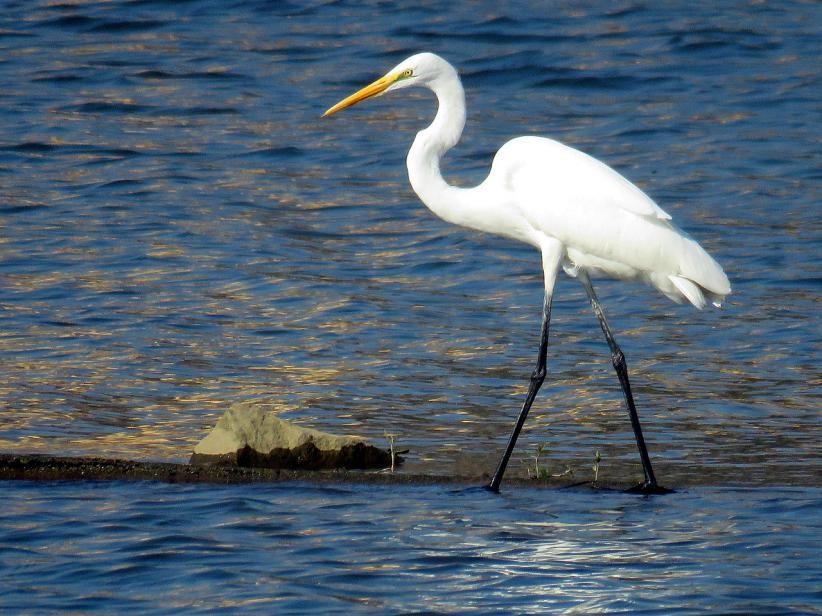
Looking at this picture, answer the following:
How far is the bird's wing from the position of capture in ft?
24.5

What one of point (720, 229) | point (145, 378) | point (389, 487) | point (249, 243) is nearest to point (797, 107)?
point (720, 229)

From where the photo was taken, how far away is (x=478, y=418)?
789 centimetres

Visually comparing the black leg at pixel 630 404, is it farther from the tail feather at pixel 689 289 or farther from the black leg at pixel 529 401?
the tail feather at pixel 689 289

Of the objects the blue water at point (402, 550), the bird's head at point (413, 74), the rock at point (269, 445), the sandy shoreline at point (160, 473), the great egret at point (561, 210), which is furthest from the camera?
the bird's head at point (413, 74)

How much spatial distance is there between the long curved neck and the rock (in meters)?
1.59

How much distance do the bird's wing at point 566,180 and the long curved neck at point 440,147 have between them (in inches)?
11.2

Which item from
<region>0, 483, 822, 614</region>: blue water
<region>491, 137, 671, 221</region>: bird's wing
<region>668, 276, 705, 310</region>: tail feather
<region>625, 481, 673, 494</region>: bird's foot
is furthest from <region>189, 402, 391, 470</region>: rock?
<region>668, 276, 705, 310</region>: tail feather

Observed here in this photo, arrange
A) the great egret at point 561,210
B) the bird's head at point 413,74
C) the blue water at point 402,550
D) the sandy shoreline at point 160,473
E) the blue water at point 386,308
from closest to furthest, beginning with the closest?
the blue water at point 402,550 < the blue water at point 386,308 < the sandy shoreline at point 160,473 < the great egret at point 561,210 < the bird's head at point 413,74

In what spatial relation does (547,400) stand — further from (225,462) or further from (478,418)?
(225,462)

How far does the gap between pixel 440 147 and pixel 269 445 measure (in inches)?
75.8

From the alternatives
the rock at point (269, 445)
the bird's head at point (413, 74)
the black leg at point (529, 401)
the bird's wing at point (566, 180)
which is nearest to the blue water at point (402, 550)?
the black leg at point (529, 401)

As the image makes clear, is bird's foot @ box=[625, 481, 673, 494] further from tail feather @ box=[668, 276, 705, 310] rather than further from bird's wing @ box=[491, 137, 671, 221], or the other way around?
bird's wing @ box=[491, 137, 671, 221]

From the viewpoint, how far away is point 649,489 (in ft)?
21.3

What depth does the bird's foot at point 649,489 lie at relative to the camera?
6477 mm
